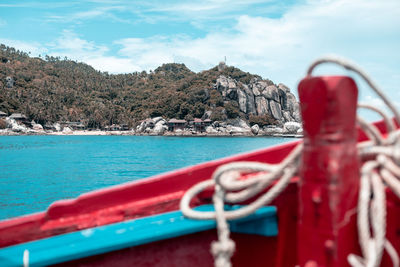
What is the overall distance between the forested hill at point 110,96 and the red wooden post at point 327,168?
92178 millimetres

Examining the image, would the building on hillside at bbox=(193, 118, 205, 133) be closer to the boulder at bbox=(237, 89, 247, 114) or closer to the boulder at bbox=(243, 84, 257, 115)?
the boulder at bbox=(237, 89, 247, 114)

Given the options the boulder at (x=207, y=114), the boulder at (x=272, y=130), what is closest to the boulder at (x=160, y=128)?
the boulder at (x=207, y=114)

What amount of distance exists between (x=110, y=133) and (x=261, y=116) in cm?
4642

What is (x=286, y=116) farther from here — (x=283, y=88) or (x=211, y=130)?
(x=211, y=130)

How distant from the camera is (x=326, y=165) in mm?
1120

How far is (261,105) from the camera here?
10044 cm

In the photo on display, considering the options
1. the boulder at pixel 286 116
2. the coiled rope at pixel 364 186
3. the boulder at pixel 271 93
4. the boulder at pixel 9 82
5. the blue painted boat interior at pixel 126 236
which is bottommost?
the blue painted boat interior at pixel 126 236

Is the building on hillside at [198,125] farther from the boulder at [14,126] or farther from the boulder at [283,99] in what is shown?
the boulder at [14,126]

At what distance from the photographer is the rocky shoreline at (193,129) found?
298 ft

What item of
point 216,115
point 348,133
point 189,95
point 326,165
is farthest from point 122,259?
point 189,95

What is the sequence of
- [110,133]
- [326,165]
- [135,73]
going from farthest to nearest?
1. [135,73]
2. [110,133]
3. [326,165]

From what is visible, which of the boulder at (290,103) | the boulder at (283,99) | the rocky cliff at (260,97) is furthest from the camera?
the boulder at (290,103)

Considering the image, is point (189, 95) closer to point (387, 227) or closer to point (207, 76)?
point (207, 76)

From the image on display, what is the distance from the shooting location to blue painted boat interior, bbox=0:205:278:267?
5.21ft
